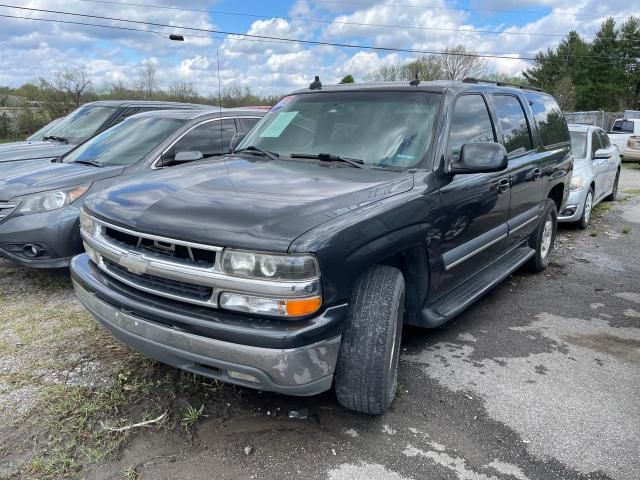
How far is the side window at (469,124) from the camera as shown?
358cm

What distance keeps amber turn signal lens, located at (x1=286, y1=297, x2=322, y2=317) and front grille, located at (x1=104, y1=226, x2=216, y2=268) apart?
423mm

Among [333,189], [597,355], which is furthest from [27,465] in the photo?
[597,355]

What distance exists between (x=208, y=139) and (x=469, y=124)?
303 centimetres

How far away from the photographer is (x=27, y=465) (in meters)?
2.47

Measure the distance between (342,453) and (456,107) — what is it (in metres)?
2.49

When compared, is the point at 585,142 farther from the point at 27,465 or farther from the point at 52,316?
the point at 27,465

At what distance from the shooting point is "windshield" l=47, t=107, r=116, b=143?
7.95m

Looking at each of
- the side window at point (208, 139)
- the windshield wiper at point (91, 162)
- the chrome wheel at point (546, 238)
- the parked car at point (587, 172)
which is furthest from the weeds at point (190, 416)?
the parked car at point (587, 172)

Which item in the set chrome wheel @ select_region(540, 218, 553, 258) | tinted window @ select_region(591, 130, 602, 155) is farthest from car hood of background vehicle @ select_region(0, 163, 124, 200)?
tinted window @ select_region(591, 130, 602, 155)

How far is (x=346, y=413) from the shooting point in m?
2.95

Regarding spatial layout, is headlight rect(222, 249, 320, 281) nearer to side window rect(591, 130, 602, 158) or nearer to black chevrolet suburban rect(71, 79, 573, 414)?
black chevrolet suburban rect(71, 79, 573, 414)

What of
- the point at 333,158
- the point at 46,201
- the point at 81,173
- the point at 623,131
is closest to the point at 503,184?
the point at 333,158

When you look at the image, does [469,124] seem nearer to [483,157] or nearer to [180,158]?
[483,157]

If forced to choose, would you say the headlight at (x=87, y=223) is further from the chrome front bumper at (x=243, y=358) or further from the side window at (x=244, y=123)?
the side window at (x=244, y=123)
